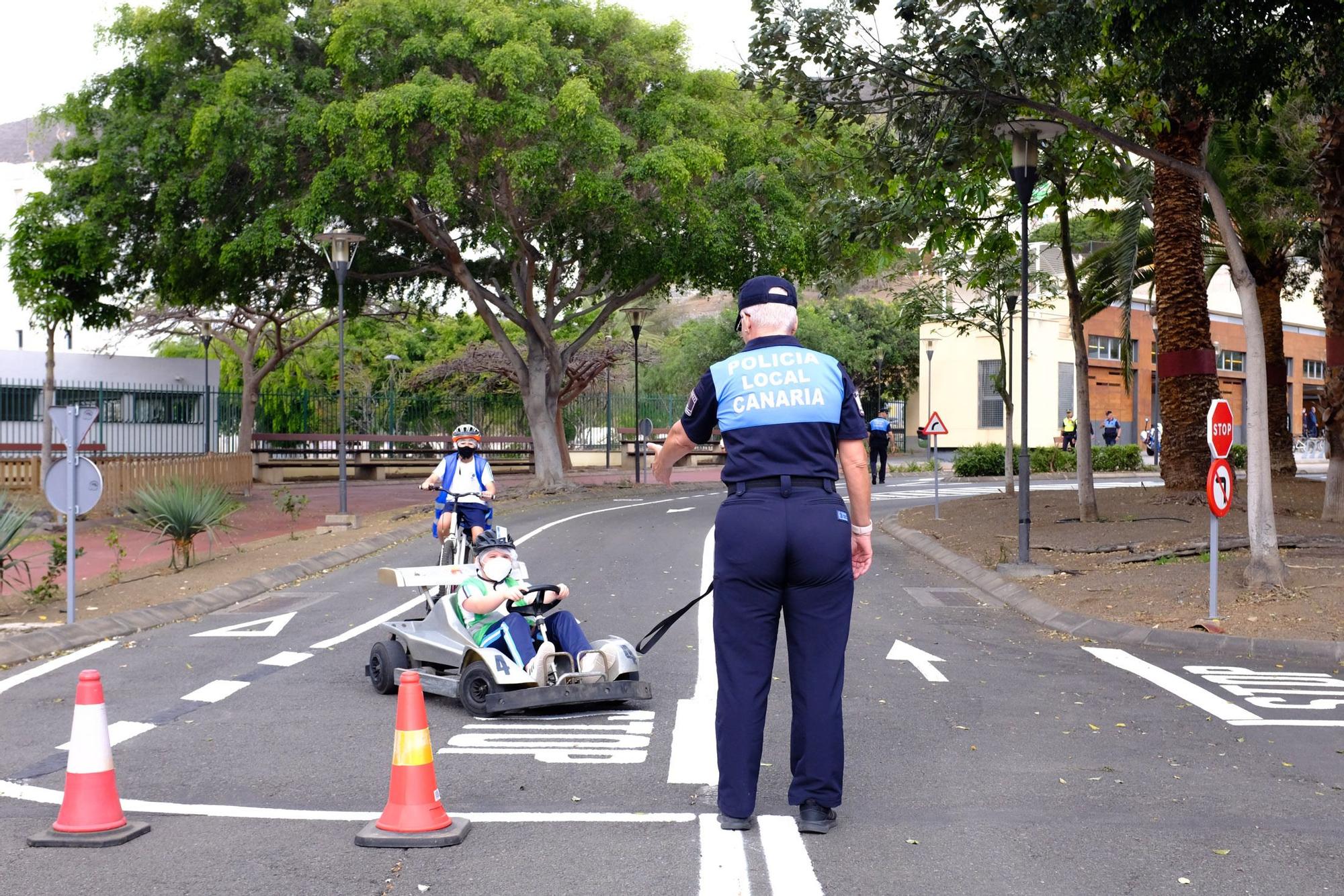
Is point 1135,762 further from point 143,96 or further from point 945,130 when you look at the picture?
point 143,96

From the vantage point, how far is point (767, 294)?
517cm

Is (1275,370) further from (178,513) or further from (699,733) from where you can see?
(699,733)

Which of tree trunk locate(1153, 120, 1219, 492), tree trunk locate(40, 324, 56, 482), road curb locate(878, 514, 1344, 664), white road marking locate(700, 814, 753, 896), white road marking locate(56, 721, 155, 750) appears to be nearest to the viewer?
white road marking locate(700, 814, 753, 896)

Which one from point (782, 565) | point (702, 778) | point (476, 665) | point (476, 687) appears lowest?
point (702, 778)

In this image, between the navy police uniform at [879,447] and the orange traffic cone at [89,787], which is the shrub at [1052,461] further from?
the orange traffic cone at [89,787]

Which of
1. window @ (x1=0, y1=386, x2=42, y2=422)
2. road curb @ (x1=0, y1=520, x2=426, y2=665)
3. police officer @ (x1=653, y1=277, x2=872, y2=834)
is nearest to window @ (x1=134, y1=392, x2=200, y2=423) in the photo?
window @ (x1=0, y1=386, x2=42, y2=422)

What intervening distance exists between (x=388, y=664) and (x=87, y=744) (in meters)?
3.11

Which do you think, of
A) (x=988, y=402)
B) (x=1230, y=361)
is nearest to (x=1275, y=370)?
(x=988, y=402)

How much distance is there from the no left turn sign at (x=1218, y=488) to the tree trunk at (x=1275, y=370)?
15113mm

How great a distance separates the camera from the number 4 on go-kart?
7.26 metres

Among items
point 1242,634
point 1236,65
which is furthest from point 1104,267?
point 1242,634

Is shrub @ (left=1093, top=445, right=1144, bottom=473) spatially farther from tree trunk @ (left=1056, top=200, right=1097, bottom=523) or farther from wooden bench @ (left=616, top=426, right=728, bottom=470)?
tree trunk @ (left=1056, top=200, right=1097, bottom=523)

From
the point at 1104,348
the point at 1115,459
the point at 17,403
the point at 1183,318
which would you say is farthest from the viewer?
the point at 1104,348

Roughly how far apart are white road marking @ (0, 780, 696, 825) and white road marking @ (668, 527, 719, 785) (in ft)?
1.23
